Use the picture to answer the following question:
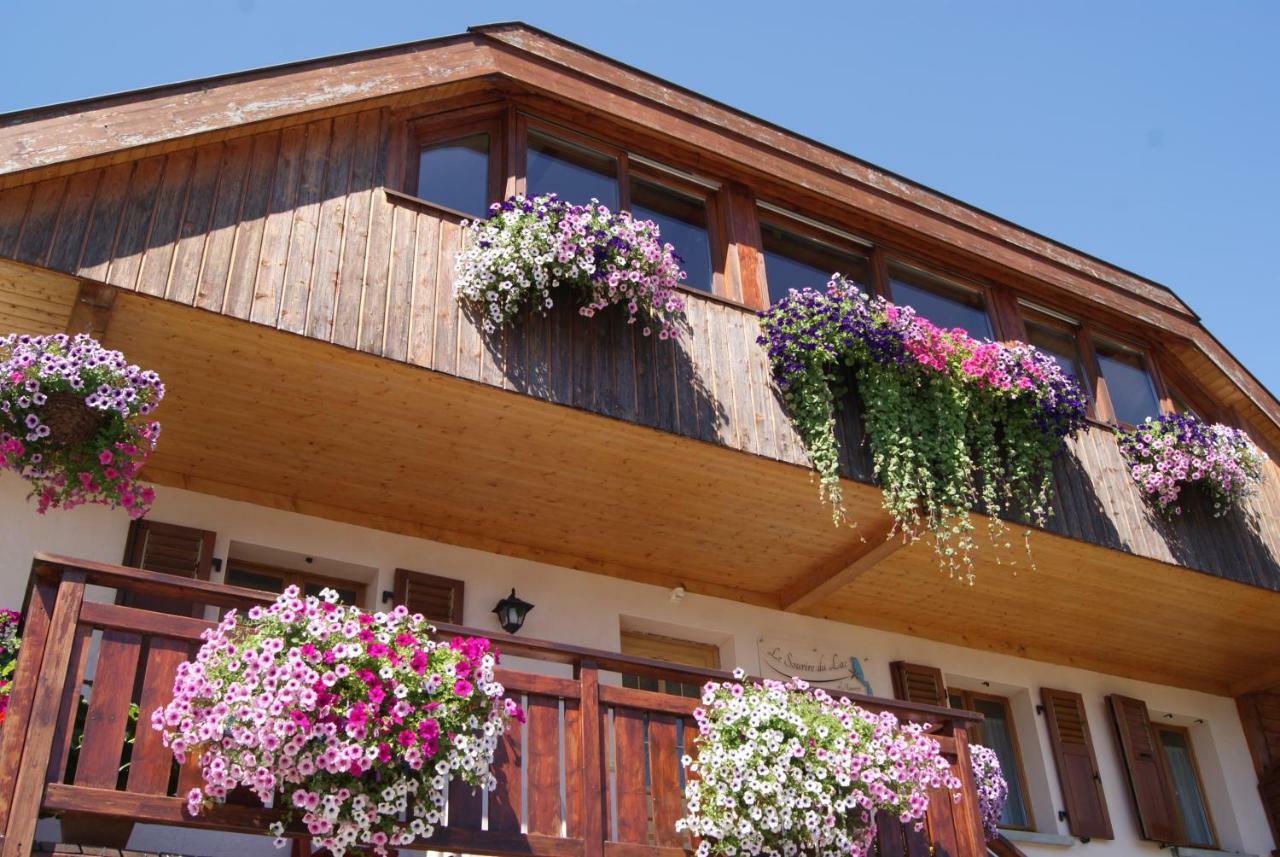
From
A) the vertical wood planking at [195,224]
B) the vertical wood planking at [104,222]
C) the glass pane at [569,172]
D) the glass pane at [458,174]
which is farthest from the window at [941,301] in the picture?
the vertical wood planking at [104,222]

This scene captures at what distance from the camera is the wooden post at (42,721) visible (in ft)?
14.8

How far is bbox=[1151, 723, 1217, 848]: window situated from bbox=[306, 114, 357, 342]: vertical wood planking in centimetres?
843

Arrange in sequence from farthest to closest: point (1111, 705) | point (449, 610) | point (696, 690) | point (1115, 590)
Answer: point (1111, 705)
point (1115, 590)
point (696, 690)
point (449, 610)

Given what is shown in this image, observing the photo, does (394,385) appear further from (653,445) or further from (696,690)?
(696,690)

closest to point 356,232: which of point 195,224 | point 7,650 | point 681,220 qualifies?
point 195,224

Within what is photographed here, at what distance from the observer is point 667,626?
895cm

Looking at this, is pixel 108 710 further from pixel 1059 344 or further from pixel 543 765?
pixel 1059 344

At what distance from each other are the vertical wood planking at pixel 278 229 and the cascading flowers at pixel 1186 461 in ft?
21.8

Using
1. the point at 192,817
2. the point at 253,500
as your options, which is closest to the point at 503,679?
the point at 192,817

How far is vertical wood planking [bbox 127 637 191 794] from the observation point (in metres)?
4.85

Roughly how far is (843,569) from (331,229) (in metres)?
4.27

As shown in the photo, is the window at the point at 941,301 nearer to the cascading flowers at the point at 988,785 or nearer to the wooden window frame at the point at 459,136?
the wooden window frame at the point at 459,136

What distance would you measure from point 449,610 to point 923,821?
3173 millimetres

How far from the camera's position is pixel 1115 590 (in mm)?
9875
